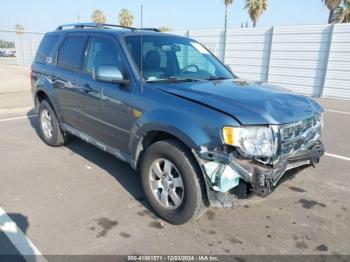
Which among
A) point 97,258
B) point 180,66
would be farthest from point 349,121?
point 97,258

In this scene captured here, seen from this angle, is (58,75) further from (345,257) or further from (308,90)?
(308,90)

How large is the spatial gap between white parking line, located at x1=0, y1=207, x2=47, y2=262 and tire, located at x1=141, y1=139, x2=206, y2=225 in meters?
1.23

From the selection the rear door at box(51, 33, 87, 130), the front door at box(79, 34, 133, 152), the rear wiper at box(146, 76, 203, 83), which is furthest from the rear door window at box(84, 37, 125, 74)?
the rear wiper at box(146, 76, 203, 83)

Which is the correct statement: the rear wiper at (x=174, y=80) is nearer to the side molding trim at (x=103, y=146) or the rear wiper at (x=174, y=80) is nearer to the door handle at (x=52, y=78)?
the side molding trim at (x=103, y=146)

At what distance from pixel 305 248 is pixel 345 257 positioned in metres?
0.34

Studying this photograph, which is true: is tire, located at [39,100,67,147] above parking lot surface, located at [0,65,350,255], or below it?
above

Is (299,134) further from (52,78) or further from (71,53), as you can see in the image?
(52,78)

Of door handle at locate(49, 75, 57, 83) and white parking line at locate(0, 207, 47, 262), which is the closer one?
white parking line at locate(0, 207, 47, 262)

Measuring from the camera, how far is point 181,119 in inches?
116

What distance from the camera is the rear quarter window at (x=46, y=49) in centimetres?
537

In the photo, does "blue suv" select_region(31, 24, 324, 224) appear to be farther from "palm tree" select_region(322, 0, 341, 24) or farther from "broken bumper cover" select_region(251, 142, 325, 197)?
"palm tree" select_region(322, 0, 341, 24)

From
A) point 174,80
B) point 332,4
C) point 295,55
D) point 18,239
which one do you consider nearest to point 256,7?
point 332,4

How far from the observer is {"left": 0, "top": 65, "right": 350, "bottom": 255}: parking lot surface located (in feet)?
9.64

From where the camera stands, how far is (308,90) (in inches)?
529
